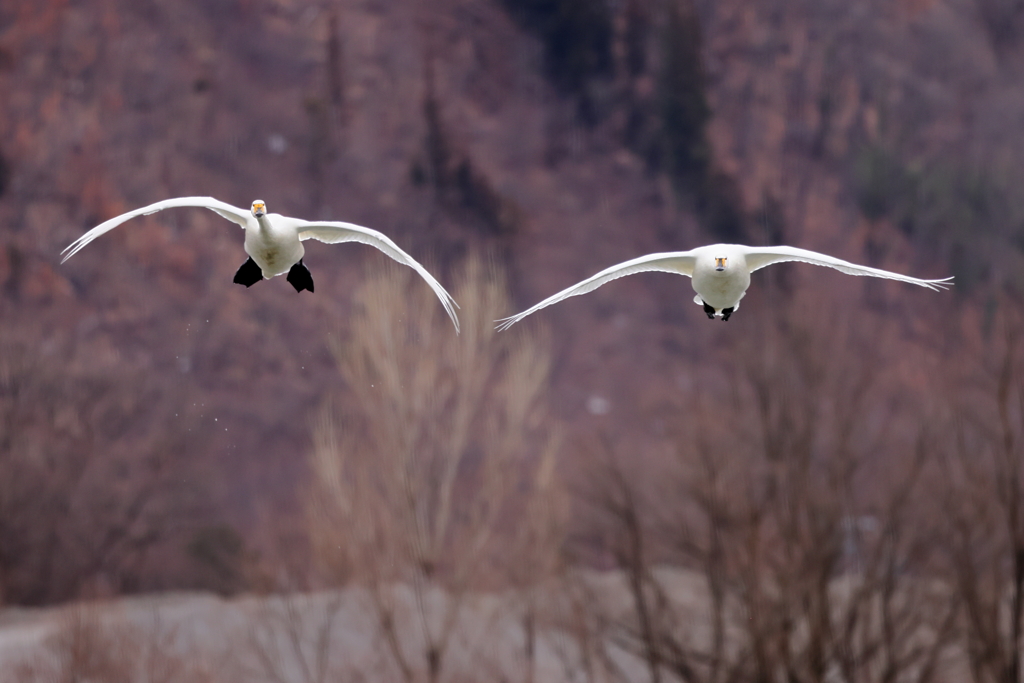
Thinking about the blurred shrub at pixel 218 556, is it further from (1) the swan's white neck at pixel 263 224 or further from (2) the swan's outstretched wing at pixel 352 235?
(1) the swan's white neck at pixel 263 224

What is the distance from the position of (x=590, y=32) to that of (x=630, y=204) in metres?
5.10

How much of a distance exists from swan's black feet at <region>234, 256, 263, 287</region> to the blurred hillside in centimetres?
1834

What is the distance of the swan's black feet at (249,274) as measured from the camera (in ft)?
24.9

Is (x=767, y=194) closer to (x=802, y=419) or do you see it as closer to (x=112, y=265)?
(x=802, y=419)

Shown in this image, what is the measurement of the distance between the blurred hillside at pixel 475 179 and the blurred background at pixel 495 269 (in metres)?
0.09

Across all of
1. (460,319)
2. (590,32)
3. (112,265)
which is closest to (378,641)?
(460,319)

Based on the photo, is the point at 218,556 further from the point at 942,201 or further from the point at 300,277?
the point at 942,201

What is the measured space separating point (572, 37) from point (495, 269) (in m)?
15.0

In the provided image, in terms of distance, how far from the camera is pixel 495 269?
67.1 feet

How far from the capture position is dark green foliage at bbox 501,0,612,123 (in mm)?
33000

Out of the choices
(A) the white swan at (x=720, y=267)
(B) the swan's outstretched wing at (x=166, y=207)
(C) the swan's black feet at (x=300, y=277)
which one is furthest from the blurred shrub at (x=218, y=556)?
(A) the white swan at (x=720, y=267)

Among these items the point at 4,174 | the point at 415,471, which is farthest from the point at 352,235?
the point at 4,174

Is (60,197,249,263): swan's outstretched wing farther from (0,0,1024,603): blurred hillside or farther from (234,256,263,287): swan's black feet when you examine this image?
(0,0,1024,603): blurred hillside

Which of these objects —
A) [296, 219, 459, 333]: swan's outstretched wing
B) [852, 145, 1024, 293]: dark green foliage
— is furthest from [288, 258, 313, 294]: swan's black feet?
[852, 145, 1024, 293]: dark green foliage
